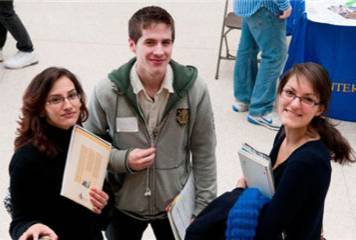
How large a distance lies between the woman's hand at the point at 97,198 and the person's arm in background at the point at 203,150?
0.41m

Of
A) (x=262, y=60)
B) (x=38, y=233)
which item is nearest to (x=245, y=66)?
(x=262, y=60)

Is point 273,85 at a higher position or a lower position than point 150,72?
lower

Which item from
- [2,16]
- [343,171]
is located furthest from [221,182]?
[2,16]

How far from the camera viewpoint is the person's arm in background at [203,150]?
1749 mm

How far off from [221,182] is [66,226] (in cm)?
163

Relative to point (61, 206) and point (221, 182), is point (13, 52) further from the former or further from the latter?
point (61, 206)

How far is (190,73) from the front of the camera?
1.73 m

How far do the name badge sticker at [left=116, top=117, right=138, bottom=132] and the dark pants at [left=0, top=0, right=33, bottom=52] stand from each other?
291 centimetres

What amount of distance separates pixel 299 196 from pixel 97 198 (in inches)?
25.7

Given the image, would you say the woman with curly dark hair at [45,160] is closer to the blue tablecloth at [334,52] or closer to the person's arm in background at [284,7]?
the person's arm in background at [284,7]

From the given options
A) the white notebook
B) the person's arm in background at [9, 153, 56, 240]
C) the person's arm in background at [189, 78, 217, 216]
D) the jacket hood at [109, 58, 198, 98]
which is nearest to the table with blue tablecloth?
the person's arm in background at [189, 78, 217, 216]

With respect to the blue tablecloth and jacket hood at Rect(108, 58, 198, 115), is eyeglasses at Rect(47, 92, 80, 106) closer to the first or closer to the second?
jacket hood at Rect(108, 58, 198, 115)

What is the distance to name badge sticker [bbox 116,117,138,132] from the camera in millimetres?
1704

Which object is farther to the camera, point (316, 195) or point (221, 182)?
point (221, 182)
